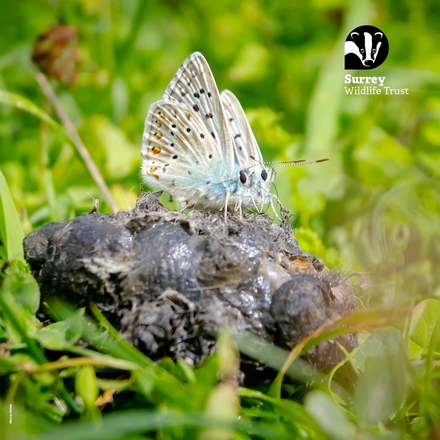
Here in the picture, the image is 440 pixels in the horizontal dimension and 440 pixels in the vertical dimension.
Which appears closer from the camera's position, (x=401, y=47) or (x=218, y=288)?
(x=218, y=288)

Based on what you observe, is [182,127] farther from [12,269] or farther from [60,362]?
[60,362]

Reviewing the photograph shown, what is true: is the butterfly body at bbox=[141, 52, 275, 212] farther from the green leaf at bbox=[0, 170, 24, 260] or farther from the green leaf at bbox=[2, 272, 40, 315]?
the green leaf at bbox=[2, 272, 40, 315]

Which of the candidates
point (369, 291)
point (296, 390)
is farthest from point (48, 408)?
point (369, 291)

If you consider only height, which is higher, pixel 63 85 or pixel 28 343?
pixel 63 85

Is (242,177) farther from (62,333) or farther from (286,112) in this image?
(286,112)

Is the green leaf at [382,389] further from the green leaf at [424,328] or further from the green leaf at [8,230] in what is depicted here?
the green leaf at [8,230]

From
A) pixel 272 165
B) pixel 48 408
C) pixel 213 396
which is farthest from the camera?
pixel 272 165

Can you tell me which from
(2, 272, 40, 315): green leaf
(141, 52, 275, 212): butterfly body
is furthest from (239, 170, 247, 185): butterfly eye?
(2, 272, 40, 315): green leaf
